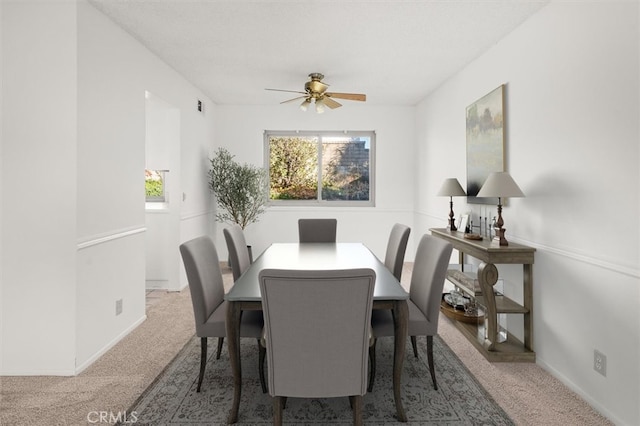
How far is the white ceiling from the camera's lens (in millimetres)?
2662

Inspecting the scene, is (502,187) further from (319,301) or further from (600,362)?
(319,301)

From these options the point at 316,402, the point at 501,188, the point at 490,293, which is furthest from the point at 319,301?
the point at 501,188

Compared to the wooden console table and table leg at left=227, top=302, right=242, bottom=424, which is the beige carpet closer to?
the wooden console table

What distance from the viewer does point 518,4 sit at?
101 inches

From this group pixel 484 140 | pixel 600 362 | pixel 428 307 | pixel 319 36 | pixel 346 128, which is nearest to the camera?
pixel 600 362

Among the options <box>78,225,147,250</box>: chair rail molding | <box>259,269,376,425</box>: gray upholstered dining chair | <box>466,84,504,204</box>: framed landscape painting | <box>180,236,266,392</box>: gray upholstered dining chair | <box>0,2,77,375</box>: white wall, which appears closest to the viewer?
<box>259,269,376,425</box>: gray upholstered dining chair

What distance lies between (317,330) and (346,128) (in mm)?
4775

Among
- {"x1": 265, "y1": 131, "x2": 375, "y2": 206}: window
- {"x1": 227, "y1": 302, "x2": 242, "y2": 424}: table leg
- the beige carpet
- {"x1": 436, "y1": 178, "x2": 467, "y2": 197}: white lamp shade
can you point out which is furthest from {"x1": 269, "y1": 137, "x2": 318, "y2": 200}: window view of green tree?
{"x1": 227, "y1": 302, "x2": 242, "y2": 424}: table leg

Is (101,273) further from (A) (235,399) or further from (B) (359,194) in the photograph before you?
(B) (359,194)

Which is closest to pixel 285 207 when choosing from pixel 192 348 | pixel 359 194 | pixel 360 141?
pixel 359 194

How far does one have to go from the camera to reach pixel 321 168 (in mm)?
6020

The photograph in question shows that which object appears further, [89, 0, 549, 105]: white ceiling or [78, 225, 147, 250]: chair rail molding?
[89, 0, 549, 105]: white ceiling

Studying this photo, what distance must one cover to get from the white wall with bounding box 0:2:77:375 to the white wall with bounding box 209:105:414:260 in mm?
3385

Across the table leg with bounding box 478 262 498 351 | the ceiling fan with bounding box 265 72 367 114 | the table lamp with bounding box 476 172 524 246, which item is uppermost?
the ceiling fan with bounding box 265 72 367 114
